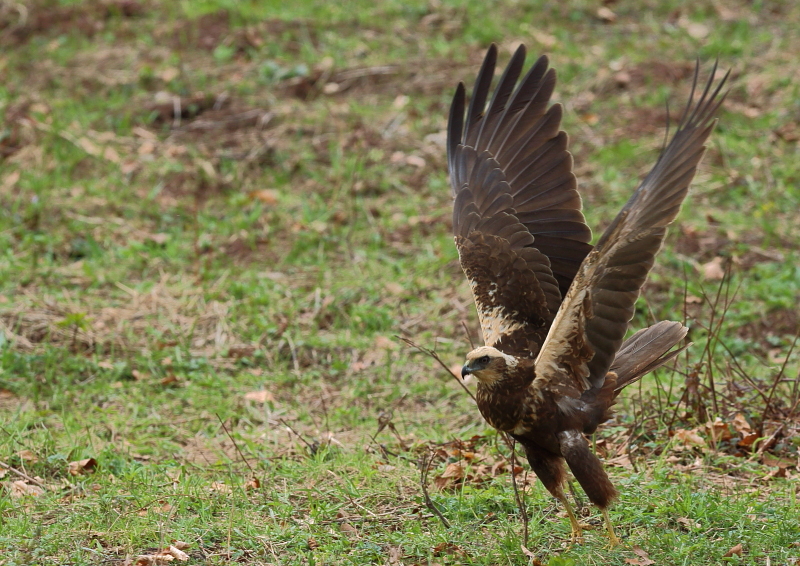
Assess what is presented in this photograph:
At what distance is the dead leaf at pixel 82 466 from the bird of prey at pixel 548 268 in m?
2.08

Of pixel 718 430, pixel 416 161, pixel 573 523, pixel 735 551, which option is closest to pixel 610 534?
pixel 573 523

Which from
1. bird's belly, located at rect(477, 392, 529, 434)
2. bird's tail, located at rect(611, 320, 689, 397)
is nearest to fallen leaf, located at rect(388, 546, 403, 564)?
bird's belly, located at rect(477, 392, 529, 434)

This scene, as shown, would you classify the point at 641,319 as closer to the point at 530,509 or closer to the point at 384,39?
the point at 530,509

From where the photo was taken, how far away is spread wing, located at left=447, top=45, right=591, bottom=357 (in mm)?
4465

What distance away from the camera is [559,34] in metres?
10.0

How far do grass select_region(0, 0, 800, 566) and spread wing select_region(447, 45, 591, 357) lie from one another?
2.62 ft

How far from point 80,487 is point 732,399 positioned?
11.1 feet

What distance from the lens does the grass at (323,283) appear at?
4.11m

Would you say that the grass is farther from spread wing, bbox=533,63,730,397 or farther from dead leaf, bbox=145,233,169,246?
spread wing, bbox=533,63,730,397

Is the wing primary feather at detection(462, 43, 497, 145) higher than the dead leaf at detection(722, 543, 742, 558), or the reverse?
the wing primary feather at detection(462, 43, 497, 145)

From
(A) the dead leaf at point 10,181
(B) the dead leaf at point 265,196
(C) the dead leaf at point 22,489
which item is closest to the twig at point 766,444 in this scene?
(C) the dead leaf at point 22,489

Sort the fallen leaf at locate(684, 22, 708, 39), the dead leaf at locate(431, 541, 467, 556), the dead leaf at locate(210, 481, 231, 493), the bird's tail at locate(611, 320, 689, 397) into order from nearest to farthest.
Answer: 1. the dead leaf at locate(431, 541, 467, 556)
2. the bird's tail at locate(611, 320, 689, 397)
3. the dead leaf at locate(210, 481, 231, 493)
4. the fallen leaf at locate(684, 22, 708, 39)

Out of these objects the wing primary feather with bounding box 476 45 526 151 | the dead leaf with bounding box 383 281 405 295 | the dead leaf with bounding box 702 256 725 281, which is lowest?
the dead leaf with bounding box 383 281 405 295

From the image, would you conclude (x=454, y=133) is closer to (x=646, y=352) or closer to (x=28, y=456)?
(x=646, y=352)
